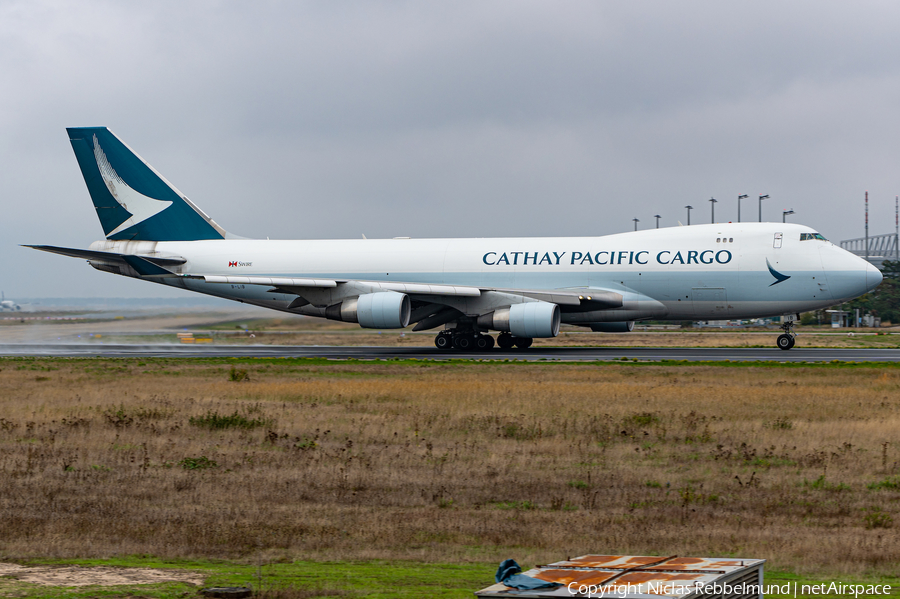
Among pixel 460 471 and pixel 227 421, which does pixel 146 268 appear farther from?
pixel 460 471

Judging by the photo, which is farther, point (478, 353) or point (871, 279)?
point (478, 353)


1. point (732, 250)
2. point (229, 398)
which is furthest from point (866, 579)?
point (732, 250)

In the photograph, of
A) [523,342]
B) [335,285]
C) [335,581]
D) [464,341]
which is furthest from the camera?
[523,342]

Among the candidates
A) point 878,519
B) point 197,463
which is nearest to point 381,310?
point 197,463

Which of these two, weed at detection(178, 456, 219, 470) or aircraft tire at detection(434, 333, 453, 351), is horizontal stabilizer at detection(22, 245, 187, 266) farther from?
weed at detection(178, 456, 219, 470)

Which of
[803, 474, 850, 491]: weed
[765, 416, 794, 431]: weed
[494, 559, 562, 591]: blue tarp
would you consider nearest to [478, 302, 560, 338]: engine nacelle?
[765, 416, 794, 431]: weed

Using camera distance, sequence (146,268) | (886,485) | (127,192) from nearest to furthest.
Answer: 1. (886,485)
2. (146,268)
3. (127,192)
